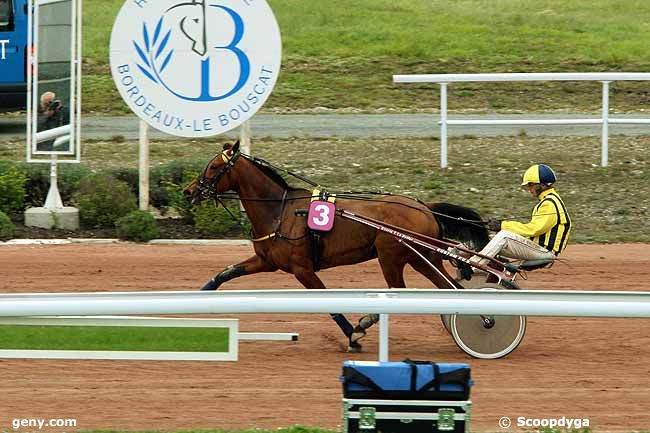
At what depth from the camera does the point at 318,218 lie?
10023 mm

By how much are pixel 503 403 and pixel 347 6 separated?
23647mm

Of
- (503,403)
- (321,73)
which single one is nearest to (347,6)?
(321,73)

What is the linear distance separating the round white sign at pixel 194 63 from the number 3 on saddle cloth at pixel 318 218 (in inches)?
154

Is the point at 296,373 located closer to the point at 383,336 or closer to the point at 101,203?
the point at 383,336

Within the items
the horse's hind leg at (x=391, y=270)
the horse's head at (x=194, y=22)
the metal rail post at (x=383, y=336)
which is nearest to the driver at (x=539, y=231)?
the horse's hind leg at (x=391, y=270)

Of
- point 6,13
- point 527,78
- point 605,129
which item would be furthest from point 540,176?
point 6,13

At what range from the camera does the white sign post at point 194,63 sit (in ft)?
45.4

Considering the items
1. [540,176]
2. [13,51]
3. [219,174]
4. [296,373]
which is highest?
[13,51]

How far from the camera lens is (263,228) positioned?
405 inches

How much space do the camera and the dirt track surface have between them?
233cm

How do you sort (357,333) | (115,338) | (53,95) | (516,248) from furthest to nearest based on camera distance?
1. (53,95)
2. (357,333)
3. (516,248)
4. (115,338)

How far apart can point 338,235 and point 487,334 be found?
1.32 metres

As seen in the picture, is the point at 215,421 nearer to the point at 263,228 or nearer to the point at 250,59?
the point at 263,228

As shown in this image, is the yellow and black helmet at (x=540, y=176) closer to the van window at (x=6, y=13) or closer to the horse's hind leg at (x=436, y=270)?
the horse's hind leg at (x=436, y=270)
